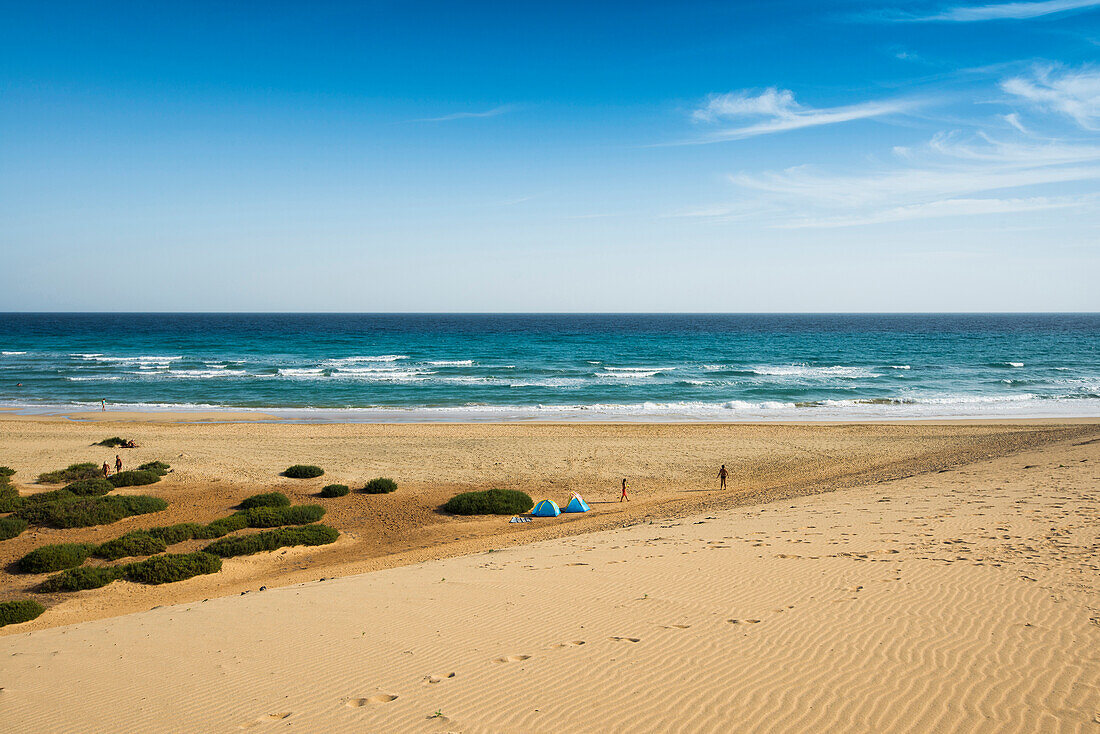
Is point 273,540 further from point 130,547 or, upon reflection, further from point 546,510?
point 546,510

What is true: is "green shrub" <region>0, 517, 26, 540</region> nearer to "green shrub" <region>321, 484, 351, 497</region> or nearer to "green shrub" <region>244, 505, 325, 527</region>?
"green shrub" <region>244, 505, 325, 527</region>

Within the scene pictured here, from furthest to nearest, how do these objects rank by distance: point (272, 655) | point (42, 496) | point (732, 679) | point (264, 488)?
point (264, 488), point (42, 496), point (272, 655), point (732, 679)

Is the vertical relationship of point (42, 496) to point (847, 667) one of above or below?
below

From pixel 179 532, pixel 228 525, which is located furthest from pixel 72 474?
pixel 228 525

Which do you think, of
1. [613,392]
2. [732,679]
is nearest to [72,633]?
[732,679]

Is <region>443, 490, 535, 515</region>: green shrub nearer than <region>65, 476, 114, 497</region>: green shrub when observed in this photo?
Yes

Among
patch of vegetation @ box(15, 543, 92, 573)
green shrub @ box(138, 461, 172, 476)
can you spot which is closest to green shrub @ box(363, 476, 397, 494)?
green shrub @ box(138, 461, 172, 476)

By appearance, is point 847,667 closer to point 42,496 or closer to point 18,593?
point 18,593
